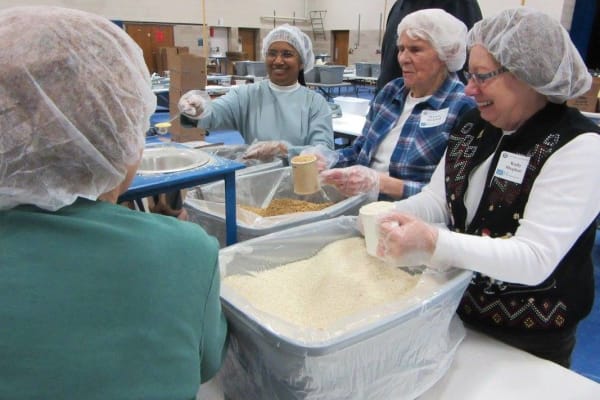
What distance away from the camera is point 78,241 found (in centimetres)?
53

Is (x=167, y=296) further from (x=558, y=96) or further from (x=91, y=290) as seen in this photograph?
(x=558, y=96)

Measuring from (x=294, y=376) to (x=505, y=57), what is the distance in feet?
2.66

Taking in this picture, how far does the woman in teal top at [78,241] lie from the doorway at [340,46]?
43.0 feet

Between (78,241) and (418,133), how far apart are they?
130cm

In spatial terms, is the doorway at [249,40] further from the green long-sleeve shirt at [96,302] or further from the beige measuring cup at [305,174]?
the green long-sleeve shirt at [96,302]

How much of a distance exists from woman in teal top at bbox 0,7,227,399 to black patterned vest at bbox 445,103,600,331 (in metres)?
0.73

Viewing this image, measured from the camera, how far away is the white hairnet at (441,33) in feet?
5.08

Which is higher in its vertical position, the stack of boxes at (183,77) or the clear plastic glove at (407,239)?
the stack of boxes at (183,77)

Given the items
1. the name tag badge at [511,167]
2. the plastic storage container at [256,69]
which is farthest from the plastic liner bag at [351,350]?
the plastic storage container at [256,69]

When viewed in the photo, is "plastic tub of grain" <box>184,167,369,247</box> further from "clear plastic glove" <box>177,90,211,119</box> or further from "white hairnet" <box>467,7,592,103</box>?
"white hairnet" <box>467,7,592,103</box>

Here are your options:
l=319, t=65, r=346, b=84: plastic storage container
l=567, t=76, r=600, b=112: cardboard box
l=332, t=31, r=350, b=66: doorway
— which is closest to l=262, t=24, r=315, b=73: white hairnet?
l=567, t=76, r=600, b=112: cardboard box

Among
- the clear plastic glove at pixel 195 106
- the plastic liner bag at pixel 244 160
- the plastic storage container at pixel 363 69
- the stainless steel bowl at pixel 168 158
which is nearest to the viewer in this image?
the stainless steel bowl at pixel 168 158

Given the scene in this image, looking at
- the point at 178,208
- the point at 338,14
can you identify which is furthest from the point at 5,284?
the point at 338,14

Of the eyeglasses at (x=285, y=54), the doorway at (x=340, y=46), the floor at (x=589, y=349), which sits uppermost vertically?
the doorway at (x=340, y=46)
